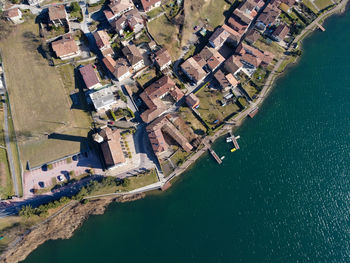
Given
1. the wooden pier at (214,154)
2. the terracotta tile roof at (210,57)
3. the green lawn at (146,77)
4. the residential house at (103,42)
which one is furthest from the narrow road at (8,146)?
the terracotta tile roof at (210,57)

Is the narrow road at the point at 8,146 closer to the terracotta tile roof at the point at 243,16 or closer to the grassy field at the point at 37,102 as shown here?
the grassy field at the point at 37,102

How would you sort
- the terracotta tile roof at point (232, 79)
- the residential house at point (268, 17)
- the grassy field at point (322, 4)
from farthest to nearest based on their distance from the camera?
the grassy field at point (322, 4) → the residential house at point (268, 17) → the terracotta tile roof at point (232, 79)

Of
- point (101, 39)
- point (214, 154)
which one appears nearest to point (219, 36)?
point (101, 39)

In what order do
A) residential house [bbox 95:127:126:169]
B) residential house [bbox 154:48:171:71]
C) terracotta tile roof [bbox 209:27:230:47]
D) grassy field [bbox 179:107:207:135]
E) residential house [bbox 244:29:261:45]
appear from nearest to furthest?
residential house [bbox 95:127:126:169]
residential house [bbox 154:48:171:71]
grassy field [bbox 179:107:207:135]
terracotta tile roof [bbox 209:27:230:47]
residential house [bbox 244:29:261:45]

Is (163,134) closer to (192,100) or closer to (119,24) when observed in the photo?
(192,100)

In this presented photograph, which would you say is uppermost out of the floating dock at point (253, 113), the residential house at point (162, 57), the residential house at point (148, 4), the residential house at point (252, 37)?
the residential house at point (148, 4)

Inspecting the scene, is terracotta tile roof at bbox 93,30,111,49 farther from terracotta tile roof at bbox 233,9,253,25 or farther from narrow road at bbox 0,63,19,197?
terracotta tile roof at bbox 233,9,253,25

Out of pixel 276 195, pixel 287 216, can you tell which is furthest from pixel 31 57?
pixel 287 216

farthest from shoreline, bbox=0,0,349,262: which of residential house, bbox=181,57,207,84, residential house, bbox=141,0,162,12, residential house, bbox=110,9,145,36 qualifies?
residential house, bbox=141,0,162,12

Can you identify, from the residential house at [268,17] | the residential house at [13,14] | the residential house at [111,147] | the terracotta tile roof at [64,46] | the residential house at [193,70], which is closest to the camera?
the residential house at [111,147]
